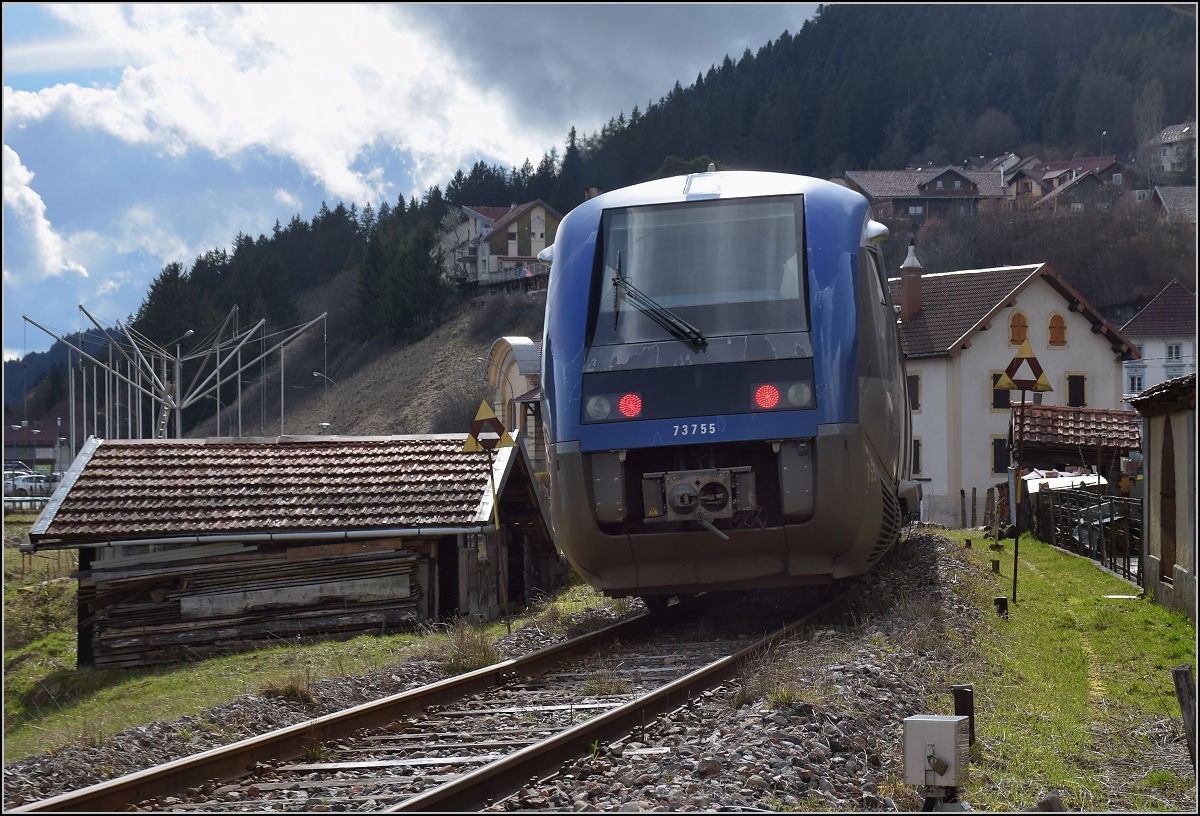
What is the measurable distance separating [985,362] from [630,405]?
41.1 metres

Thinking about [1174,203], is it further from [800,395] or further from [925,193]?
[800,395]


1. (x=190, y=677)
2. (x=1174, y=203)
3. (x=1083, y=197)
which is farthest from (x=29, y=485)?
(x=1174, y=203)

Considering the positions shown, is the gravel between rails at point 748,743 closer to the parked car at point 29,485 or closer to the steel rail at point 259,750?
the steel rail at point 259,750

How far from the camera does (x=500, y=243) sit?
11550 cm

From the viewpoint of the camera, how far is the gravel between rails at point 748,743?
621 centimetres

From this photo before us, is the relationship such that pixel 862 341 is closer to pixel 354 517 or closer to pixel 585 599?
pixel 585 599

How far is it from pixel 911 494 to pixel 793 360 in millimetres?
3292

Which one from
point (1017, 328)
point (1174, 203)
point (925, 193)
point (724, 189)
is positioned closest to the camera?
point (724, 189)

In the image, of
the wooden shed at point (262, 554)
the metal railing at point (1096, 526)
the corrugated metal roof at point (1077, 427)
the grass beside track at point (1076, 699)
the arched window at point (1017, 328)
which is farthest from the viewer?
the arched window at point (1017, 328)

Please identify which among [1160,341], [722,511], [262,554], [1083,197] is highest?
[1083,197]

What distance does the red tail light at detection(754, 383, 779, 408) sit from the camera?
10.7 metres

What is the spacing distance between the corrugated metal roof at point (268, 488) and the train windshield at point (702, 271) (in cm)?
757

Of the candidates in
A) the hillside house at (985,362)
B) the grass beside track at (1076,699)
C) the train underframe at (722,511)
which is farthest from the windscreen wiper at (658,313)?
the hillside house at (985,362)

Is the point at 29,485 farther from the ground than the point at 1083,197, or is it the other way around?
the point at 1083,197
